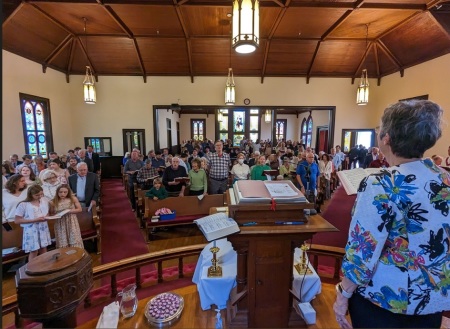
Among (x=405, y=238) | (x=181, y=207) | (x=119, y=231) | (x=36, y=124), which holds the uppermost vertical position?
(x=36, y=124)

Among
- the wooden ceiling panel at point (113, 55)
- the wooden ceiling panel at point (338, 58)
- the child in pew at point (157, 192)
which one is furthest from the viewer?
the wooden ceiling panel at point (338, 58)

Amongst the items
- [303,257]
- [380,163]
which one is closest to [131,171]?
[303,257]

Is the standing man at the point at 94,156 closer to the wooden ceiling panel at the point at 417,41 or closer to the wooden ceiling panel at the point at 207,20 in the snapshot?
the wooden ceiling panel at the point at 207,20

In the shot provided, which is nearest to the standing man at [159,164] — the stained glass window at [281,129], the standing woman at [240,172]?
the standing woman at [240,172]

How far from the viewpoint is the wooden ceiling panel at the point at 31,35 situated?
5.41 metres

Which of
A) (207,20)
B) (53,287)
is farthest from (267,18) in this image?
(53,287)

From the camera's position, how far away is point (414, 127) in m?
0.89

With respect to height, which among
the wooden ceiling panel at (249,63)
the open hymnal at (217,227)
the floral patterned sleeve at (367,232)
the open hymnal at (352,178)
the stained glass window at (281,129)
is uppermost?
the wooden ceiling panel at (249,63)

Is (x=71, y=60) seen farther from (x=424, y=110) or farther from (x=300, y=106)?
(x=424, y=110)

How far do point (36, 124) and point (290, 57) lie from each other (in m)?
7.74

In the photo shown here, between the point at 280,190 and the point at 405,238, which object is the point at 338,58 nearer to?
the point at 280,190

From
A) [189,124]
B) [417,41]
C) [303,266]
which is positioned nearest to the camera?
[303,266]

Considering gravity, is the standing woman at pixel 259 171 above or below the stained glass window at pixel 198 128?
below

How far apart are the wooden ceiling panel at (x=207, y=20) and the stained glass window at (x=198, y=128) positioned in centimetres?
966
